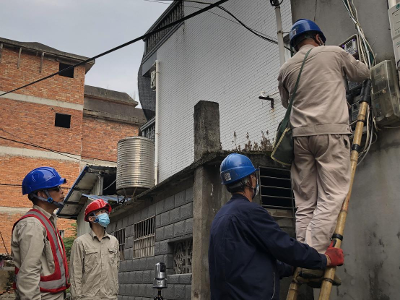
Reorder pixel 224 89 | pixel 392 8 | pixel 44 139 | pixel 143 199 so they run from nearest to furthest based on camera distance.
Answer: pixel 392 8 → pixel 143 199 → pixel 224 89 → pixel 44 139

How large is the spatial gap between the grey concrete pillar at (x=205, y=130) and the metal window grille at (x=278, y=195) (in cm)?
90

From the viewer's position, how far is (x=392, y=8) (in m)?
3.87

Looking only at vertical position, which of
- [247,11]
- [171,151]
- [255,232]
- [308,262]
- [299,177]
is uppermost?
[247,11]

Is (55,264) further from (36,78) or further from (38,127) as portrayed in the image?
(36,78)

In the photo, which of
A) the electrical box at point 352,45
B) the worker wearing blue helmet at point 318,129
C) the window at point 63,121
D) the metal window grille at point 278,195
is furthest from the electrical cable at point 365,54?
the window at point 63,121

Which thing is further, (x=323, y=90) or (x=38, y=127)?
(x=38, y=127)

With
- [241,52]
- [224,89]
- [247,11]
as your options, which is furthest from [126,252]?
A: [247,11]

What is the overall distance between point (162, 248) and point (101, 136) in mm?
19258

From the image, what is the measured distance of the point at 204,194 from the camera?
6.75 meters

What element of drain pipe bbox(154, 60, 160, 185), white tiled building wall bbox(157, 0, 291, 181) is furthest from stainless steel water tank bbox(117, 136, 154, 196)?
drain pipe bbox(154, 60, 160, 185)

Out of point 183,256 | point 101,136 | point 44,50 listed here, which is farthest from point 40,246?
point 101,136

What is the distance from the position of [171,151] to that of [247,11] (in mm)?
5755

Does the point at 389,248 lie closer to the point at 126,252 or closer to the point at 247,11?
the point at 126,252

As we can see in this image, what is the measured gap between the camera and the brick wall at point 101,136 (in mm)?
26047
